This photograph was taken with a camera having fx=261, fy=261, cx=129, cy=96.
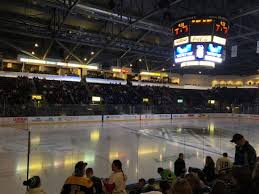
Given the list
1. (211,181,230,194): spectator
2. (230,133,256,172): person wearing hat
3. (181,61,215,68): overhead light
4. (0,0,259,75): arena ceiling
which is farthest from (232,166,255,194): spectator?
(0,0,259,75): arena ceiling

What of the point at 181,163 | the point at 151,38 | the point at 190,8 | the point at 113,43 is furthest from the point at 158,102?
the point at 181,163

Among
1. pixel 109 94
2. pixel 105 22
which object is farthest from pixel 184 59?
pixel 109 94

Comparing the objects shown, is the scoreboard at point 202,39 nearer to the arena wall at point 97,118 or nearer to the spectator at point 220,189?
the spectator at point 220,189

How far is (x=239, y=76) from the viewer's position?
47781 millimetres

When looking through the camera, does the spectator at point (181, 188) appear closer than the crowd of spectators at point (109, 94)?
Yes

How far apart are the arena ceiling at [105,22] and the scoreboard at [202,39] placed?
46 cm

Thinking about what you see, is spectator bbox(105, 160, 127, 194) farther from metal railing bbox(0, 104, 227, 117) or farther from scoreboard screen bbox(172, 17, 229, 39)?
metal railing bbox(0, 104, 227, 117)

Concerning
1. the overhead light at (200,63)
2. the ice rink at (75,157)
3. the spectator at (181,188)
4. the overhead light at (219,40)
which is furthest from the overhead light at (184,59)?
the spectator at (181,188)

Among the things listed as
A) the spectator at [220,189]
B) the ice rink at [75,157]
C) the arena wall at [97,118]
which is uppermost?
the spectator at [220,189]

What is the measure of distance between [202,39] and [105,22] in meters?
12.7

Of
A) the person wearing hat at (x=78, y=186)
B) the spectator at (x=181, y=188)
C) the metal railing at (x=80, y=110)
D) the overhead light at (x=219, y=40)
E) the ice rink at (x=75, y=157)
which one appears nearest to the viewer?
the spectator at (x=181, y=188)

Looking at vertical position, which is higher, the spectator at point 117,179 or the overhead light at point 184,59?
the overhead light at point 184,59

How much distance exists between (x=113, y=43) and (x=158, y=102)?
1239cm

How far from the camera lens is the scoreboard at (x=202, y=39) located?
11758mm
